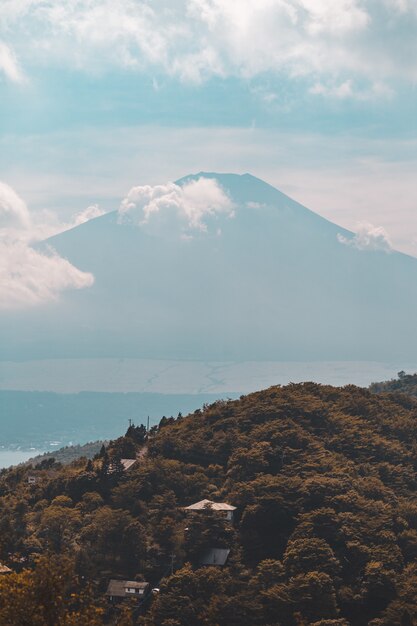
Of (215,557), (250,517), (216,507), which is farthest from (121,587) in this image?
(250,517)

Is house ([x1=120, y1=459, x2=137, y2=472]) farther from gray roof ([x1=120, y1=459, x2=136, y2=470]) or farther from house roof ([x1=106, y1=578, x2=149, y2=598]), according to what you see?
house roof ([x1=106, y1=578, x2=149, y2=598])

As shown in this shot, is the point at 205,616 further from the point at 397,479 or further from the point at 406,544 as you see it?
the point at 397,479

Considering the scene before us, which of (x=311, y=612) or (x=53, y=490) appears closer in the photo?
(x=311, y=612)

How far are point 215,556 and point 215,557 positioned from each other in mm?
98

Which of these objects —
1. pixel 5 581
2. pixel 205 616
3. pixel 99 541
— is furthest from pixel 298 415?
pixel 5 581

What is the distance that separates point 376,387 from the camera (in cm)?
13138

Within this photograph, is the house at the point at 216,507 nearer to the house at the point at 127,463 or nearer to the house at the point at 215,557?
the house at the point at 215,557

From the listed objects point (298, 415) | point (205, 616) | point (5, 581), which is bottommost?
point (205, 616)

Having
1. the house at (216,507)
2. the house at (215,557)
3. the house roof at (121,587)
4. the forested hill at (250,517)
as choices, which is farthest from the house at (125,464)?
the house roof at (121,587)

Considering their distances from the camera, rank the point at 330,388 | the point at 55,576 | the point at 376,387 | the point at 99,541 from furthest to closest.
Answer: the point at 376,387, the point at 330,388, the point at 99,541, the point at 55,576

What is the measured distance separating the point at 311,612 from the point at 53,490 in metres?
22.5

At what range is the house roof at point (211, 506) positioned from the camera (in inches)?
2328

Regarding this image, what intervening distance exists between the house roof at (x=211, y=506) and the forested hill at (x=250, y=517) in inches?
26.1

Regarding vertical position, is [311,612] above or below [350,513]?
below
